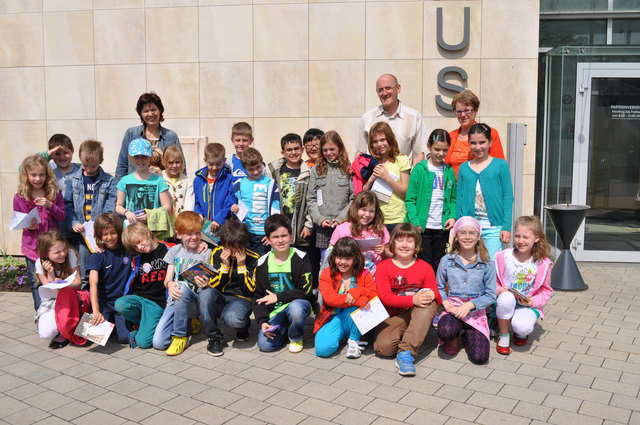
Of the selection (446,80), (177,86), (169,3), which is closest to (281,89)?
(177,86)

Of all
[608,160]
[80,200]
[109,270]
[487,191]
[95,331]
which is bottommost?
[95,331]

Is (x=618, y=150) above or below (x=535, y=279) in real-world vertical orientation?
above

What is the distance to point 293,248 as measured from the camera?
5105mm

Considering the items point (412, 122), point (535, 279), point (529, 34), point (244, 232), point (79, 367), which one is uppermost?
point (529, 34)

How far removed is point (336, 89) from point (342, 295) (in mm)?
4240

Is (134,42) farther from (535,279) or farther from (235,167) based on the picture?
(535,279)

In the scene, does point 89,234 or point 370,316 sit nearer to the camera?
point 370,316

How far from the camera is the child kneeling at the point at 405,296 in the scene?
4.65m

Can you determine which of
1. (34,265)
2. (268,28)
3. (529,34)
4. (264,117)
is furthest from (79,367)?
(529,34)

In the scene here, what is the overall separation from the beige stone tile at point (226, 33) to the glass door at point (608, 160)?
489 cm

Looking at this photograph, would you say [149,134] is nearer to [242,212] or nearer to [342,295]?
[242,212]

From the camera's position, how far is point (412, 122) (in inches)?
231

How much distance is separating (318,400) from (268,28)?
5.95 meters

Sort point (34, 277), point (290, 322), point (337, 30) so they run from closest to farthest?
1. point (290, 322)
2. point (34, 277)
3. point (337, 30)
